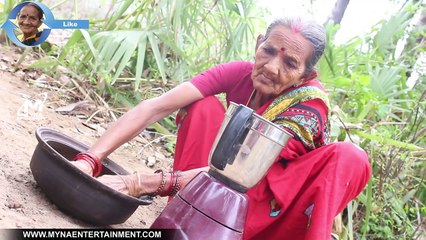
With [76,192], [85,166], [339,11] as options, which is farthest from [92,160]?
[339,11]

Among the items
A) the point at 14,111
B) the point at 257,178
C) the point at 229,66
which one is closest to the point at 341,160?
the point at 257,178

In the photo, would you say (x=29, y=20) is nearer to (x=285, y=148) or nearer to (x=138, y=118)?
(x=138, y=118)

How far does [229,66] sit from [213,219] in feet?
2.25

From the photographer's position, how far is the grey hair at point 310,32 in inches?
59.5

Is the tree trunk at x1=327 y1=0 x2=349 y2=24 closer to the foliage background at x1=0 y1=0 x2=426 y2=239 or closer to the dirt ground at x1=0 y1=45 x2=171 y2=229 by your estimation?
the foliage background at x1=0 y1=0 x2=426 y2=239

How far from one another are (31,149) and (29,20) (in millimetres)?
469

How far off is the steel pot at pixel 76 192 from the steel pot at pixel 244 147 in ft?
0.95

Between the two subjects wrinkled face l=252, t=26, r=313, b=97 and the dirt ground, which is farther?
wrinkled face l=252, t=26, r=313, b=97

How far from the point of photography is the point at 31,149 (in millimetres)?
1817

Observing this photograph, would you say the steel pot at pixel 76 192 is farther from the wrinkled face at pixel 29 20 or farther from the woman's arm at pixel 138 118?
the wrinkled face at pixel 29 20

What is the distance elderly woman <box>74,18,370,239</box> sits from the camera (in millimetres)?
1414

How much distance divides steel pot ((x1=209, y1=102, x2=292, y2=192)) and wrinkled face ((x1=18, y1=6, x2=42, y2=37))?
38.4 inches

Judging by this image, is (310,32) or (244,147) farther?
(310,32)

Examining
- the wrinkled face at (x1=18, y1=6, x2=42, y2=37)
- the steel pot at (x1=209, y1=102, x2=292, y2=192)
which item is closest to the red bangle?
the steel pot at (x1=209, y1=102, x2=292, y2=192)
